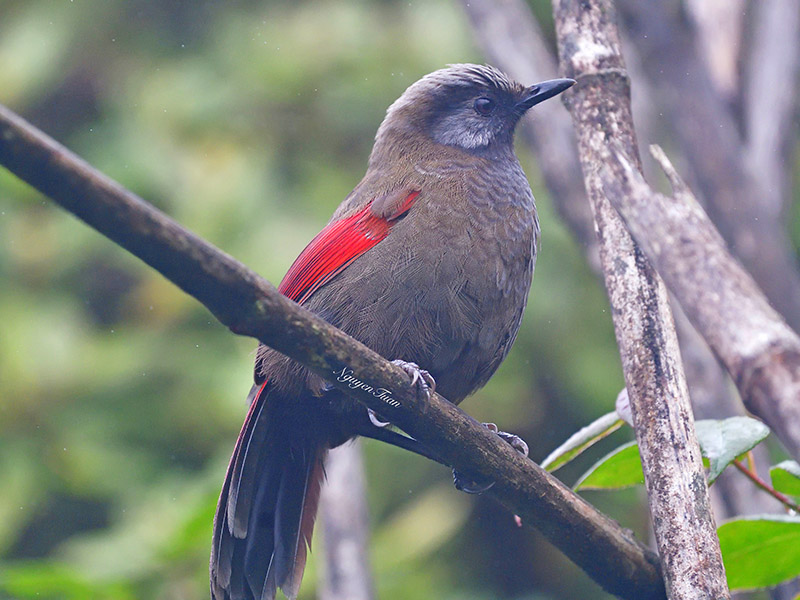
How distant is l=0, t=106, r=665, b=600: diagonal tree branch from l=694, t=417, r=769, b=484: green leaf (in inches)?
13.0

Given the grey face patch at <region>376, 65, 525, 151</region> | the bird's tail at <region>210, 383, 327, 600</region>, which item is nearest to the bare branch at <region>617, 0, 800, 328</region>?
the grey face patch at <region>376, 65, 525, 151</region>

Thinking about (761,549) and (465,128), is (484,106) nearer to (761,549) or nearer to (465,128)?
(465,128)

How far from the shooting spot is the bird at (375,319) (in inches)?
110

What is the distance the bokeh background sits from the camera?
5332mm

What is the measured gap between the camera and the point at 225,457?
4801 millimetres

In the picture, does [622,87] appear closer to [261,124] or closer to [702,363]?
[702,363]

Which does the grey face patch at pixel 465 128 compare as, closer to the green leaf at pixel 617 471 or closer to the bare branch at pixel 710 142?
the bare branch at pixel 710 142

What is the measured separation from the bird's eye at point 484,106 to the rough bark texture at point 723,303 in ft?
5.49

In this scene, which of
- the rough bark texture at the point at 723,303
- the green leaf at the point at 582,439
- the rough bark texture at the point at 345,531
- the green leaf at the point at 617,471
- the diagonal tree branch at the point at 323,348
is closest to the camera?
the rough bark texture at the point at 723,303

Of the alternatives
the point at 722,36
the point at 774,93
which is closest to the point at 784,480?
the point at 774,93

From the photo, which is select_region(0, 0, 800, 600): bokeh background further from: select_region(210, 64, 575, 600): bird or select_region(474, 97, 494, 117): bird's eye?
select_region(474, 97, 494, 117): bird's eye

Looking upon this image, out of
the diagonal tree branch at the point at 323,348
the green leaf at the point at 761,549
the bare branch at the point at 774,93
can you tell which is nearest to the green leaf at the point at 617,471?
the diagonal tree branch at the point at 323,348

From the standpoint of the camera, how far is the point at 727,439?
6.99 feet

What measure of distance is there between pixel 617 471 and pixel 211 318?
3.79 meters
